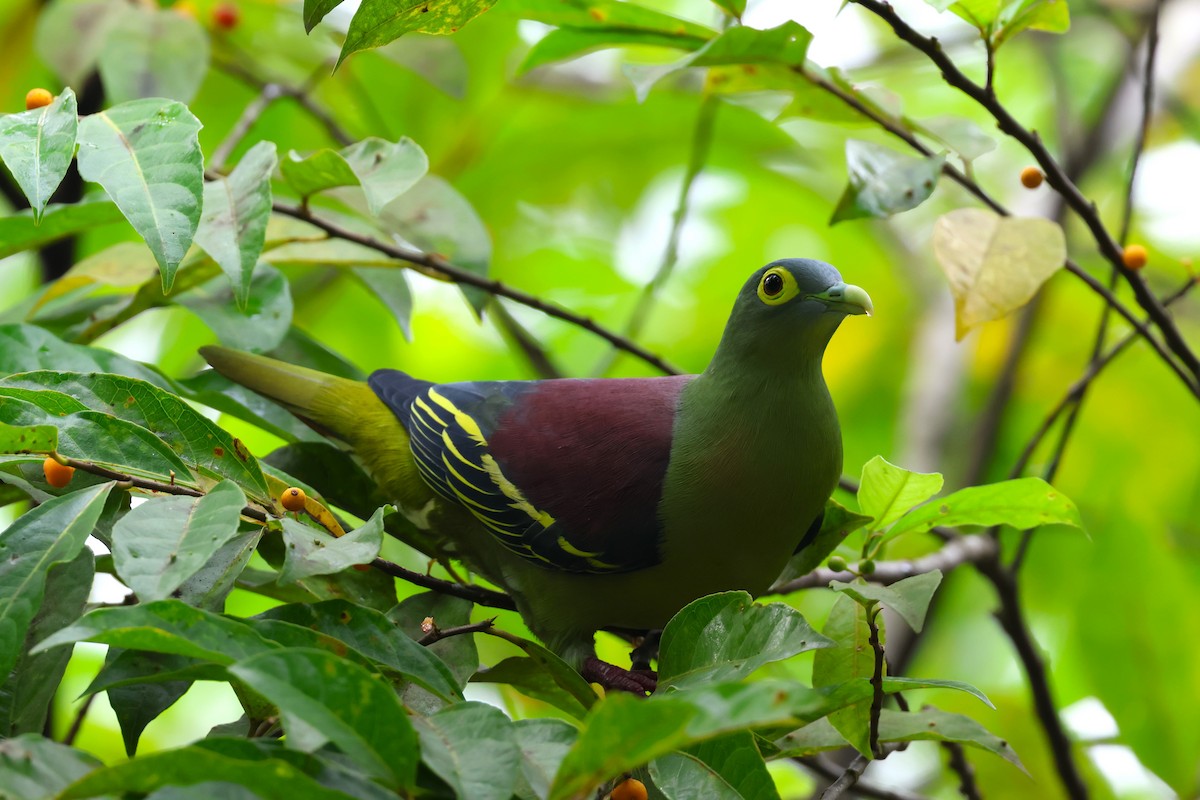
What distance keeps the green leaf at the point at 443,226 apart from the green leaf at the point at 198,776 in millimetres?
1627

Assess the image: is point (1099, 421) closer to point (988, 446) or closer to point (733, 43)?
point (988, 446)

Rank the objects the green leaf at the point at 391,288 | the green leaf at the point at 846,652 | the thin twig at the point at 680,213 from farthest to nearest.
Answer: the thin twig at the point at 680,213 < the green leaf at the point at 391,288 < the green leaf at the point at 846,652

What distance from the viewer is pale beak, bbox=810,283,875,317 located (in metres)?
2.13

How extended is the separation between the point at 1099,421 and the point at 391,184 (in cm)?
334

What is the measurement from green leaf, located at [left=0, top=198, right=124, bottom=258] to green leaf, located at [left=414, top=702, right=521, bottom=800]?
56.0 inches

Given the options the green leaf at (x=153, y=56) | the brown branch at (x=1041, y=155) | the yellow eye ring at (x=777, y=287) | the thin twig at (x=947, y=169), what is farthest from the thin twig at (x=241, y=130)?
the brown branch at (x=1041, y=155)

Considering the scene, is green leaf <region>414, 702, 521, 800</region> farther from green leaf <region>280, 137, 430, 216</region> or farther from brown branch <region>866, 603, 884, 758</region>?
green leaf <region>280, 137, 430, 216</region>

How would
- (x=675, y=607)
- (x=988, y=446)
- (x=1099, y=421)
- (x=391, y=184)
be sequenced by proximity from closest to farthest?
1. (x=391, y=184)
2. (x=675, y=607)
3. (x=988, y=446)
4. (x=1099, y=421)

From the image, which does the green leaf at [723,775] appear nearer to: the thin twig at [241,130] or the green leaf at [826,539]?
the green leaf at [826,539]

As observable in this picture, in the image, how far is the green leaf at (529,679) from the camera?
6.36 feet

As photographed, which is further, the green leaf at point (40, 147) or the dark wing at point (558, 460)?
the dark wing at point (558, 460)

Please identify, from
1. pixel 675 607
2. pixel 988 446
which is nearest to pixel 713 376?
pixel 675 607

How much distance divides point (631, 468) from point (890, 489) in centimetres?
56

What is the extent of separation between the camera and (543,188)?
451 cm
